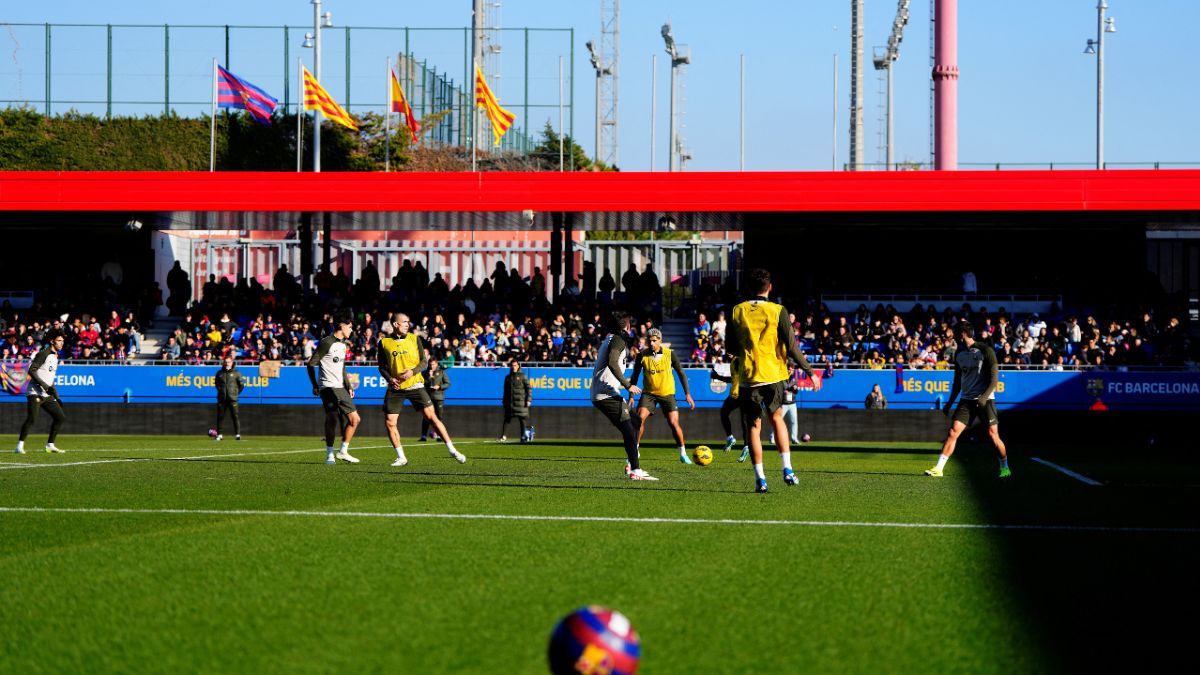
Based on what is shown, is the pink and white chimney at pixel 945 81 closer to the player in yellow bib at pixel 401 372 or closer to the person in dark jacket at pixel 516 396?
the person in dark jacket at pixel 516 396

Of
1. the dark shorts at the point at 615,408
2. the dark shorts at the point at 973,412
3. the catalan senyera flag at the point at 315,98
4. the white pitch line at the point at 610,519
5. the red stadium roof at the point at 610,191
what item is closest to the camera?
the white pitch line at the point at 610,519

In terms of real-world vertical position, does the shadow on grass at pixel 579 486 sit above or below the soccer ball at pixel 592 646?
below

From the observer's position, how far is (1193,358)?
31.5m

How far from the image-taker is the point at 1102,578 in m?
7.42

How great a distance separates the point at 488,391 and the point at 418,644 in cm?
2552

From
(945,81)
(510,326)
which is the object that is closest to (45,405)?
(510,326)

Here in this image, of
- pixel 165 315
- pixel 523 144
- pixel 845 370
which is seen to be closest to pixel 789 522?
pixel 845 370

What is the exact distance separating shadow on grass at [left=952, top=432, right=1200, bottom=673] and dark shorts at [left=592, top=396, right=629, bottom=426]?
148 inches

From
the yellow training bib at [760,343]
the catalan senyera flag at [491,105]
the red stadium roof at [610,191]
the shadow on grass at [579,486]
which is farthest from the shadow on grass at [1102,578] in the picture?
the catalan senyera flag at [491,105]

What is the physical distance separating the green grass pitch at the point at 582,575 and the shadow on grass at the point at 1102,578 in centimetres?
2

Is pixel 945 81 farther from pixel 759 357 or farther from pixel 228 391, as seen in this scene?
pixel 759 357

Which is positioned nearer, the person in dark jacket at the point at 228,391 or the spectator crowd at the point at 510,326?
the person in dark jacket at the point at 228,391

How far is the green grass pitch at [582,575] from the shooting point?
5.52m

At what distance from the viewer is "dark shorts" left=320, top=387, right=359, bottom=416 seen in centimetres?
1769
